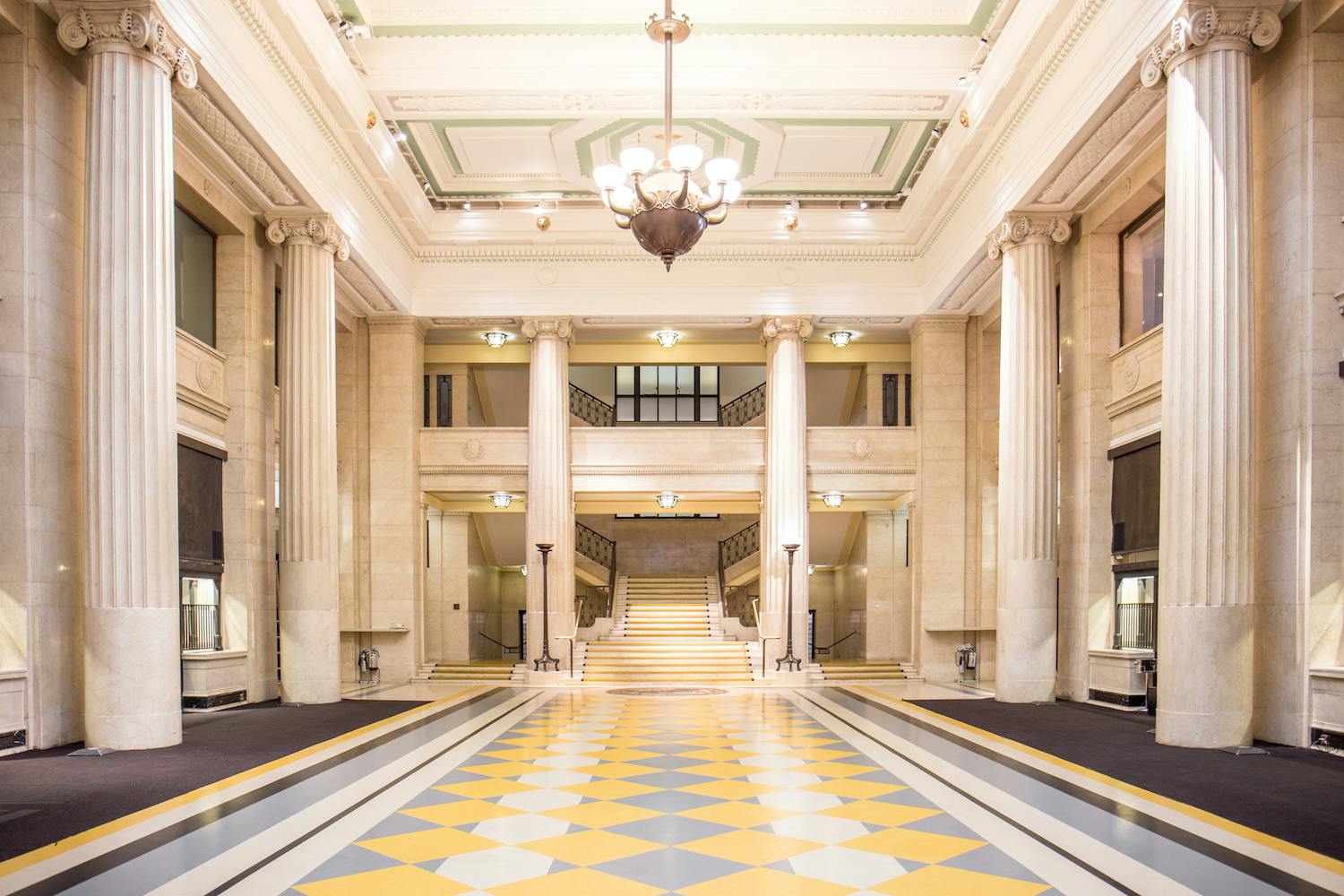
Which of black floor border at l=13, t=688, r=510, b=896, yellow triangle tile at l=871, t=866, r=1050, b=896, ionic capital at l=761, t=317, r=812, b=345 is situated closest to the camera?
yellow triangle tile at l=871, t=866, r=1050, b=896

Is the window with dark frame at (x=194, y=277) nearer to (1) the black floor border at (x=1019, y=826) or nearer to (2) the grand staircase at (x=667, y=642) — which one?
(2) the grand staircase at (x=667, y=642)

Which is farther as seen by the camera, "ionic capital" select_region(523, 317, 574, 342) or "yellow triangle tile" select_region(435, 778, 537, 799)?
"ionic capital" select_region(523, 317, 574, 342)

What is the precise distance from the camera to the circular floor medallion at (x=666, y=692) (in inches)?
489

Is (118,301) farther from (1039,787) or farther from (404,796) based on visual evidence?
(1039,787)

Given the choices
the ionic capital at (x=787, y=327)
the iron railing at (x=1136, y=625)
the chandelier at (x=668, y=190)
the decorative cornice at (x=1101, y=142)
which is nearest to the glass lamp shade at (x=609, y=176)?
the chandelier at (x=668, y=190)

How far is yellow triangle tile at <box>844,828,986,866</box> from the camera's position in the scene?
4219mm

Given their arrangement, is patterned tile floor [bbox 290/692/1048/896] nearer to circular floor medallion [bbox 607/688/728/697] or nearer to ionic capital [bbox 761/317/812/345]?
circular floor medallion [bbox 607/688/728/697]

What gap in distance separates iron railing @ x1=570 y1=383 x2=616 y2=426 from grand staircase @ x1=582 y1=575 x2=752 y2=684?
3431 mm

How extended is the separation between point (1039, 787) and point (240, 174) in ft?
30.5

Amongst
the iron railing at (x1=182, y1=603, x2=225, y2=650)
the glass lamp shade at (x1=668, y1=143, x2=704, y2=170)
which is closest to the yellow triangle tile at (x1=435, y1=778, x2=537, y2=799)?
A: the glass lamp shade at (x1=668, y1=143, x2=704, y2=170)

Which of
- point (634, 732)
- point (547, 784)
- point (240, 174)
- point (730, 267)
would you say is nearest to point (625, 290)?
point (730, 267)

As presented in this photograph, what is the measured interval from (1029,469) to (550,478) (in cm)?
736

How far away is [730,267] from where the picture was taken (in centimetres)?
1602

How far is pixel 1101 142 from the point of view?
9773mm
